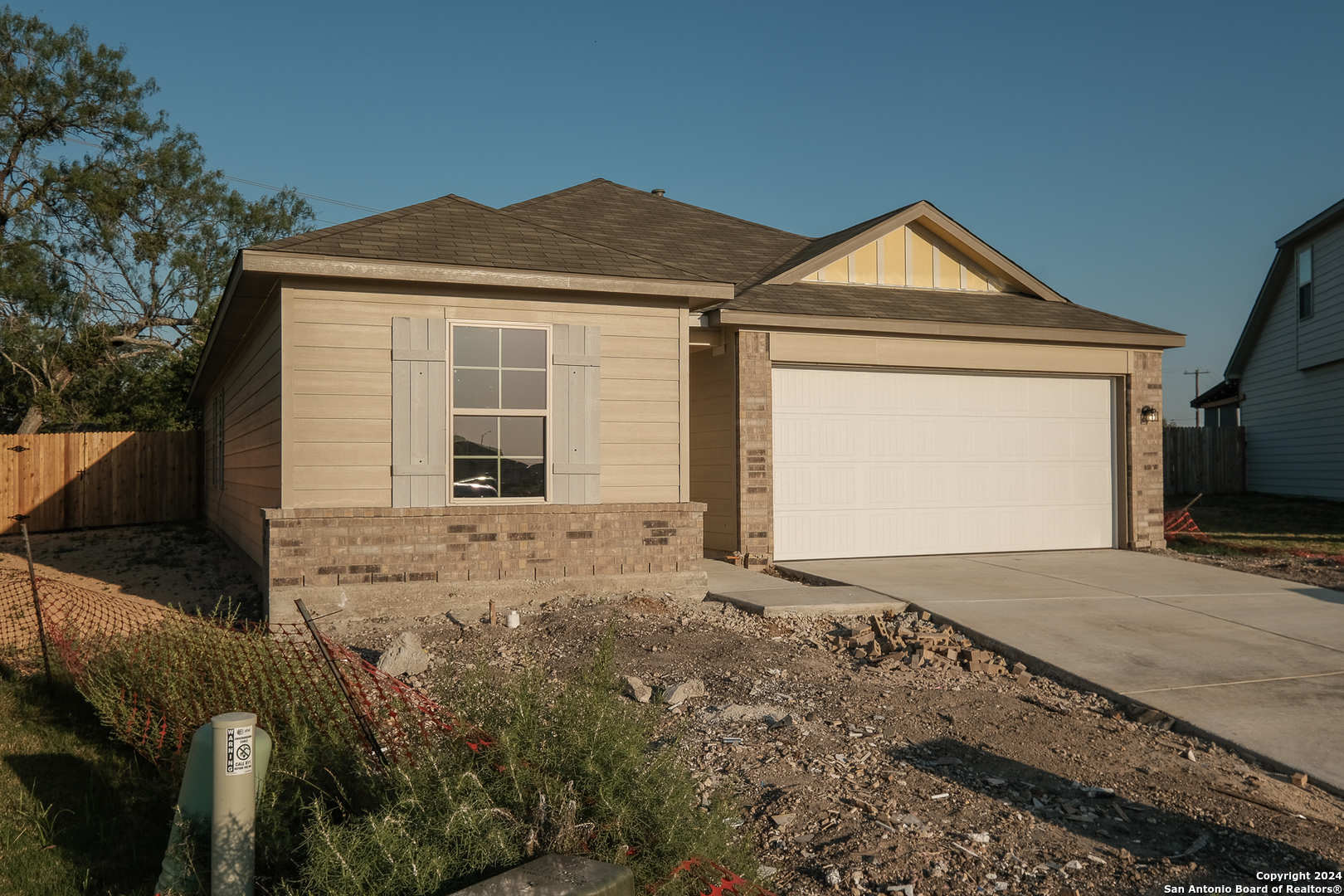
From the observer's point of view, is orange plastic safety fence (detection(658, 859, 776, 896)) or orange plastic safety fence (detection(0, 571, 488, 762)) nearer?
orange plastic safety fence (detection(658, 859, 776, 896))

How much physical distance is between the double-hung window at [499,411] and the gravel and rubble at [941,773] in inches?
65.9

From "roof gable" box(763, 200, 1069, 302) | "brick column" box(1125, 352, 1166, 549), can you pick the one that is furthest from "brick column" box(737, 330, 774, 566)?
"brick column" box(1125, 352, 1166, 549)

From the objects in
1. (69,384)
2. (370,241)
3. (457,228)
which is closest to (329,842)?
(370,241)

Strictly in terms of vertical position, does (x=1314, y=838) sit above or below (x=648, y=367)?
below

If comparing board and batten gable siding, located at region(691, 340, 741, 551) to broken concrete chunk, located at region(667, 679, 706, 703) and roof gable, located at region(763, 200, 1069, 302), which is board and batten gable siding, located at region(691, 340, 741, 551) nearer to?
roof gable, located at region(763, 200, 1069, 302)

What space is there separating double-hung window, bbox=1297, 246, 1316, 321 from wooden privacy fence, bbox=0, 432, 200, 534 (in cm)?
2283

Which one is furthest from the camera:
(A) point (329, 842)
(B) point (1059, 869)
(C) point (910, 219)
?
(C) point (910, 219)

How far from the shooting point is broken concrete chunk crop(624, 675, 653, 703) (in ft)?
17.7

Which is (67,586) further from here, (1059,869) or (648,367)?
(1059,869)

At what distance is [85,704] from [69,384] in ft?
79.4

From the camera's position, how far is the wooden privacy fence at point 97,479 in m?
17.4

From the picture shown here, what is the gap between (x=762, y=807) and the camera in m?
3.94

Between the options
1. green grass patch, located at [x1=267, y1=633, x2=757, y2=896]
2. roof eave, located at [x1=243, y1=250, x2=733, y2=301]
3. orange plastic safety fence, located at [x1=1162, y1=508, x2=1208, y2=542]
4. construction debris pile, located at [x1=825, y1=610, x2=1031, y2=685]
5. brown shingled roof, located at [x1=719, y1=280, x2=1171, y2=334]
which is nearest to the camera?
green grass patch, located at [x1=267, y1=633, x2=757, y2=896]

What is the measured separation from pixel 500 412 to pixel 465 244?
1566 millimetres
